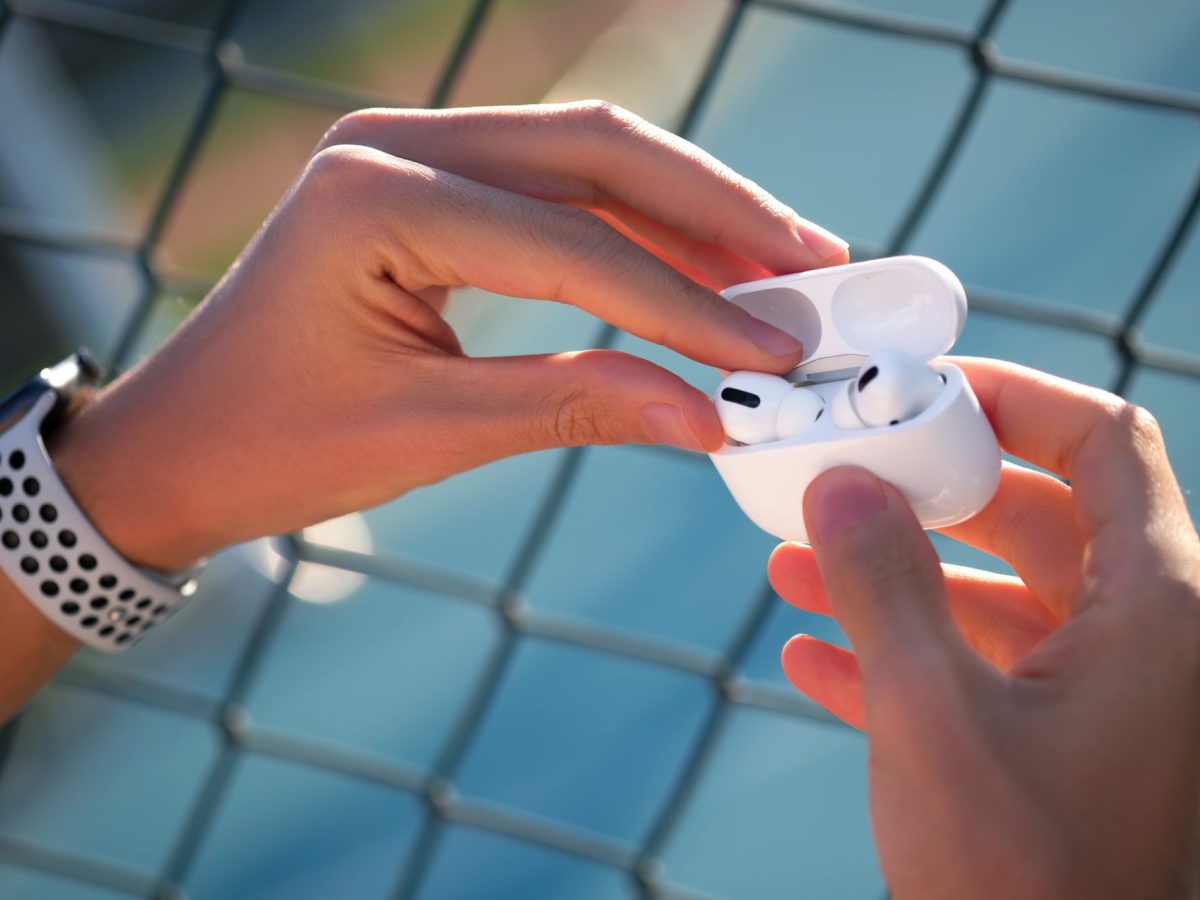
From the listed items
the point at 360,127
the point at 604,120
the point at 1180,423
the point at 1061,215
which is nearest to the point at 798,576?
the point at 604,120

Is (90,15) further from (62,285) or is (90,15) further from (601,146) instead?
(62,285)

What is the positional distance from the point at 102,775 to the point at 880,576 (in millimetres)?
3267

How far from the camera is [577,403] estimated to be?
89 cm

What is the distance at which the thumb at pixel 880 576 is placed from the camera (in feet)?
2.24

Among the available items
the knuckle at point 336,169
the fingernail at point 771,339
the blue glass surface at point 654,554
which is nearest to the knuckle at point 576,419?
the fingernail at point 771,339

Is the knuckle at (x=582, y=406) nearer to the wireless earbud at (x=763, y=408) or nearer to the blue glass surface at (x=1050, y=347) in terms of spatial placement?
the wireless earbud at (x=763, y=408)

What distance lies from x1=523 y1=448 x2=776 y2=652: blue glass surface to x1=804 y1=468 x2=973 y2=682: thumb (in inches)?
73.2

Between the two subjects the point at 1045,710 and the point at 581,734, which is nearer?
the point at 1045,710

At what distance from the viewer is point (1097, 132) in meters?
3.07

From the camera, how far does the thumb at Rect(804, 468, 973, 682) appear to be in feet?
2.24

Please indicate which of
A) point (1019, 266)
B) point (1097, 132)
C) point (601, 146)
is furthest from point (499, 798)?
point (601, 146)

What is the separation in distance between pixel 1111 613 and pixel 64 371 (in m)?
0.94

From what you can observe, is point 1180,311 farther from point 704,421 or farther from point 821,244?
point 704,421

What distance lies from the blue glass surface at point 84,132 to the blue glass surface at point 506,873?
8.39ft
